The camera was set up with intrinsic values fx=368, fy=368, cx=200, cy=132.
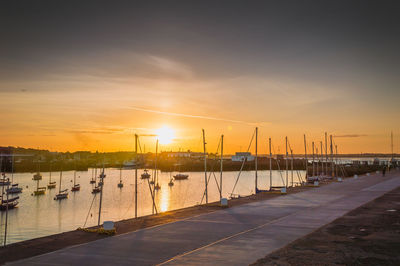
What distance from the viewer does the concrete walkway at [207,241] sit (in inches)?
626

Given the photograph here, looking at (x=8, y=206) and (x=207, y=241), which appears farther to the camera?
(x=8, y=206)

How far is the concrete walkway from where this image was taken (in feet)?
52.2

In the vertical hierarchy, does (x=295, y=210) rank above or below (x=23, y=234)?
above

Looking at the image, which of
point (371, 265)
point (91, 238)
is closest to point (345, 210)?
point (371, 265)

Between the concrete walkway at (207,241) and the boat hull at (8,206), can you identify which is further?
the boat hull at (8,206)

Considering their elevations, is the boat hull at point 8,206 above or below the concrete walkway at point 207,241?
below

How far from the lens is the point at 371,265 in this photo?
14531mm

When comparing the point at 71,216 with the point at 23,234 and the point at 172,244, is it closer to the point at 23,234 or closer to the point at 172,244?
the point at 23,234

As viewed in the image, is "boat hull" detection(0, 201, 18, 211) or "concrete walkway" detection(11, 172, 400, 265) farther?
"boat hull" detection(0, 201, 18, 211)

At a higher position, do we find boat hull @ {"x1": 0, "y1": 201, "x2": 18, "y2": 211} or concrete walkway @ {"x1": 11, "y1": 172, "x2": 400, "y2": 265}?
concrete walkway @ {"x1": 11, "y1": 172, "x2": 400, "y2": 265}

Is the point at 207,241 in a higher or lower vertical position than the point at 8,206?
higher

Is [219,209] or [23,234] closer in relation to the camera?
[219,209]

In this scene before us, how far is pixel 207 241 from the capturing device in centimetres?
1938

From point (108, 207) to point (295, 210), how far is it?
49329 mm
